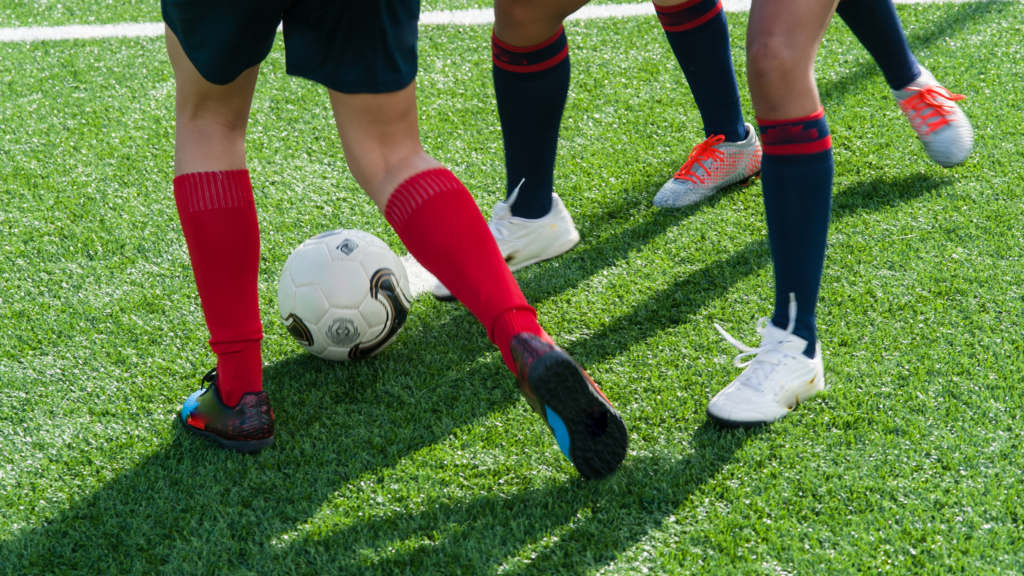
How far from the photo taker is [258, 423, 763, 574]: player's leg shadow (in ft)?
5.06

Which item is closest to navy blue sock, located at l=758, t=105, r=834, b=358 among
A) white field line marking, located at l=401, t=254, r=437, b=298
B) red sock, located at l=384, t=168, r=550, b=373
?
red sock, located at l=384, t=168, r=550, b=373

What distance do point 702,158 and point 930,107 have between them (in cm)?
76

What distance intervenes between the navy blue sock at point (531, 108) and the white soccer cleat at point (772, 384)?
83cm

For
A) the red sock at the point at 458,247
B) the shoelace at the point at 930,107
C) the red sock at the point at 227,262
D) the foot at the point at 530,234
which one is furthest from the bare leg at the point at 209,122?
the shoelace at the point at 930,107

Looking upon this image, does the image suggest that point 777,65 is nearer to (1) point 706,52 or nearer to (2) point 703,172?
(1) point 706,52

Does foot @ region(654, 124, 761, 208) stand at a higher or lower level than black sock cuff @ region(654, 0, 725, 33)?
lower

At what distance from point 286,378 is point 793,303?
1.22 m

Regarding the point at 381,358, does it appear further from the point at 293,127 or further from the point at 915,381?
the point at 293,127

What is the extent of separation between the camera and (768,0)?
164 cm

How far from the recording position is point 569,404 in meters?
1.45

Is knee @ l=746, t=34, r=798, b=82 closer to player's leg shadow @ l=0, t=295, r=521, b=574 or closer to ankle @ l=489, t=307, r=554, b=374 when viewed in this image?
ankle @ l=489, t=307, r=554, b=374

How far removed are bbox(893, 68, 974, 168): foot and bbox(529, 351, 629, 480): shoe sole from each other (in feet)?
5.72

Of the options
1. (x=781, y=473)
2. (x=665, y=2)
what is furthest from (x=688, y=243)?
(x=781, y=473)

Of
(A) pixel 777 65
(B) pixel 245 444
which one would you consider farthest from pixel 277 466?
(A) pixel 777 65
